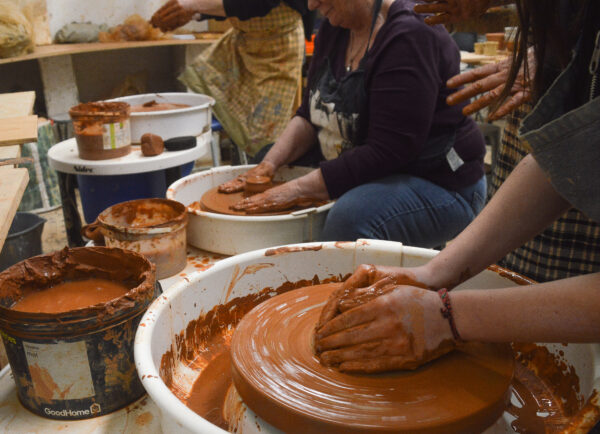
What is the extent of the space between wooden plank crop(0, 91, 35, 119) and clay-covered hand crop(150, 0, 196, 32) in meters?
0.81

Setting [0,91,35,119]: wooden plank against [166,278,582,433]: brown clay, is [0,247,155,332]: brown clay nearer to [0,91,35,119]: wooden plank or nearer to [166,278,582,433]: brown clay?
Result: [166,278,582,433]: brown clay

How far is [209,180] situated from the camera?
1.95 m

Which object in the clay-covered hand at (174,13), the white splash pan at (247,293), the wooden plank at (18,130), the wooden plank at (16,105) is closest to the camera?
the white splash pan at (247,293)

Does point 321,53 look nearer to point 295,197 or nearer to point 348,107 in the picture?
point 348,107

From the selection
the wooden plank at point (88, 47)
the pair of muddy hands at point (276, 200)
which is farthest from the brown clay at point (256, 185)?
the wooden plank at point (88, 47)

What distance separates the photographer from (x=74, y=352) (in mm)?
862

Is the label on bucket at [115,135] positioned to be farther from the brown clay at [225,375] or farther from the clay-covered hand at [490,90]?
the clay-covered hand at [490,90]

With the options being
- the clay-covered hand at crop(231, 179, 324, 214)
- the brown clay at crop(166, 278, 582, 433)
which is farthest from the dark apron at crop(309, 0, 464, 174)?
the brown clay at crop(166, 278, 582, 433)

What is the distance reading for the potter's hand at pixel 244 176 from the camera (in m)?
1.77

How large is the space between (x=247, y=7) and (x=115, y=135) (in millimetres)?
1045

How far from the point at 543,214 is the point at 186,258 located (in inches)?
37.8

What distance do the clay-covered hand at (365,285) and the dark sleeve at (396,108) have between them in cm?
67

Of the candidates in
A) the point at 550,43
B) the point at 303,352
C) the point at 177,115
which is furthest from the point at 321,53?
the point at 303,352

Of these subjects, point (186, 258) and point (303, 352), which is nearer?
point (303, 352)
